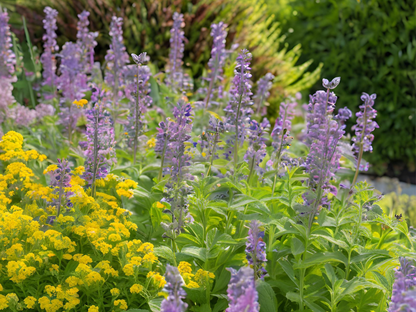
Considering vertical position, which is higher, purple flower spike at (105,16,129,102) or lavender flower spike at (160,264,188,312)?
purple flower spike at (105,16,129,102)

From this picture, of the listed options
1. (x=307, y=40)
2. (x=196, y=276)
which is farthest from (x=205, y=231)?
(x=307, y=40)

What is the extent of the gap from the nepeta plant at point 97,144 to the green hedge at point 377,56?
546cm

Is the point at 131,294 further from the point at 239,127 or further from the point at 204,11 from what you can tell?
the point at 204,11

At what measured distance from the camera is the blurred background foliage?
18.3 ft

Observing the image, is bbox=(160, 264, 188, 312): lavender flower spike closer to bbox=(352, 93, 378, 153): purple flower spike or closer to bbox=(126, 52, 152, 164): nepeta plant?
bbox=(352, 93, 378, 153): purple flower spike

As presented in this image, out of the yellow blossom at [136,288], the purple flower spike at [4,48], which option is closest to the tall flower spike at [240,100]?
the yellow blossom at [136,288]

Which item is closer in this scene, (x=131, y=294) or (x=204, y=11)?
(x=131, y=294)

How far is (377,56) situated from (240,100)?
5.31m

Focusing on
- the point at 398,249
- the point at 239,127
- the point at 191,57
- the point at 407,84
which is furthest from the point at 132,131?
the point at 407,84

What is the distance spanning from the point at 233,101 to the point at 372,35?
5.04 m

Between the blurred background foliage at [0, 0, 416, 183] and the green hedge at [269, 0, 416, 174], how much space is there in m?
0.02

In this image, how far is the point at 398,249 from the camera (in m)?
2.19

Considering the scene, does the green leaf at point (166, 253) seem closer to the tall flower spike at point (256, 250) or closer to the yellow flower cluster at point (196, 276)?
the yellow flower cluster at point (196, 276)

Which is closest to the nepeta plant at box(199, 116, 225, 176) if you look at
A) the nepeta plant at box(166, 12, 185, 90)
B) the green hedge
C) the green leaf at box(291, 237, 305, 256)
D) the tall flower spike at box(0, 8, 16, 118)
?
the green leaf at box(291, 237, 305, 256)
